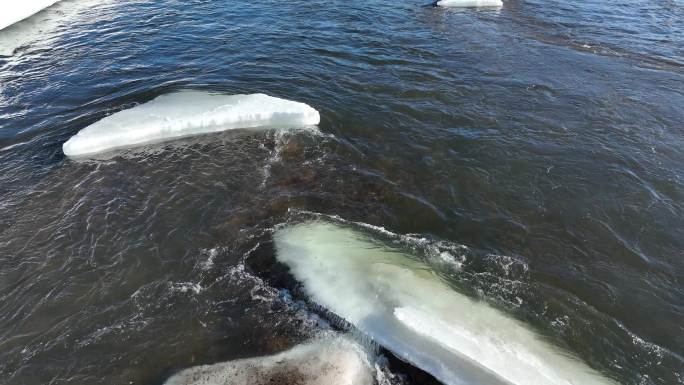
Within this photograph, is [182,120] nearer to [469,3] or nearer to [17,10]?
[17,10]

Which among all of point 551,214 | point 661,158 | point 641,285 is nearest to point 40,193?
point 551,214

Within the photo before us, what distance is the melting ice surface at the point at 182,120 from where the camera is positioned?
1045 cm

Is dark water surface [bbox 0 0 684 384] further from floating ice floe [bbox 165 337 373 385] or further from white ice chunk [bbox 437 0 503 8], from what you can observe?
white ice chunk [bbox 437 0 503 8]

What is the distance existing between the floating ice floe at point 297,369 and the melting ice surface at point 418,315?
18.5 inches

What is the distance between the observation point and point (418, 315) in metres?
6.57

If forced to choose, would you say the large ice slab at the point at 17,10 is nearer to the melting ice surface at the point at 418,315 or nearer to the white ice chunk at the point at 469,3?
the melting ice surface at the point at 418,315

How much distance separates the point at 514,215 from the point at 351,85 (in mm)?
6849

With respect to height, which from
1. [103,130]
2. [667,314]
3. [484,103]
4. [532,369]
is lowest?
[667,314]

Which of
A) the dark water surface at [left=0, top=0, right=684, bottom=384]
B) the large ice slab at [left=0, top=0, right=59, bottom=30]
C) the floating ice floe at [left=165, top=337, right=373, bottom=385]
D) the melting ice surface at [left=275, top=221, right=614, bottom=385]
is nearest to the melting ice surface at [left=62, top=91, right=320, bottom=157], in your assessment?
the dark water surface at [left=0, top=0, right=684, bottom=384]

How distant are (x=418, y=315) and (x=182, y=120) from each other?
25.3 ft

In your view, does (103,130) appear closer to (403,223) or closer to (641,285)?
(403,223)

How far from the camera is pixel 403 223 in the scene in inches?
342

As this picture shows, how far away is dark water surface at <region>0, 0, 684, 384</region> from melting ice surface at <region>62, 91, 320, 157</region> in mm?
356

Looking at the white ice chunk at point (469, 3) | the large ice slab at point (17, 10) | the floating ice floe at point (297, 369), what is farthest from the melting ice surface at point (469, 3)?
the floating ice floe at point (297, 369)
